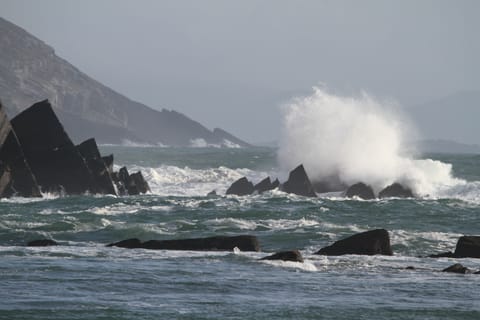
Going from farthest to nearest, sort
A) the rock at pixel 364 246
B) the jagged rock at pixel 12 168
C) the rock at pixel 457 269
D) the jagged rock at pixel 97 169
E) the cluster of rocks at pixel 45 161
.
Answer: the jagged rock at pixel 97 169
the cluster of rocks at pixel 45 161
the jagged rock at pixel 12 168
the rock at pixel 364 246
the rock at pixel 457 269

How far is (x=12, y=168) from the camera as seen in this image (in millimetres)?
61594

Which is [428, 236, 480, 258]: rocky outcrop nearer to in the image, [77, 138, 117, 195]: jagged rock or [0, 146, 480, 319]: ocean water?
[0, 146, 480, 319]: ocean water

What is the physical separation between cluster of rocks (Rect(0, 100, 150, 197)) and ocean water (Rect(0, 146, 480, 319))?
375cm

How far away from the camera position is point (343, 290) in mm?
29062

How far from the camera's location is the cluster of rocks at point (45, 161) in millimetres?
61438

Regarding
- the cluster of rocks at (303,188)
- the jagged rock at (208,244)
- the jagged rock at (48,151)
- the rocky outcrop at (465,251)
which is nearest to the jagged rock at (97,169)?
the jagged rock at (48,151)

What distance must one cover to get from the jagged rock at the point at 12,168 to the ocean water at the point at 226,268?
9.65 feet

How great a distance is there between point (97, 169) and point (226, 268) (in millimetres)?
37299

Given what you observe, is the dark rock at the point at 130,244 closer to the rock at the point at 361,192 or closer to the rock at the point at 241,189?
the rock at the point at 361,192

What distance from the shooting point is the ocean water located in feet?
85.9

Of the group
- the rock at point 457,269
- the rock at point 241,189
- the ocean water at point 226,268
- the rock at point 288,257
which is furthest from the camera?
the rock at point 241,189

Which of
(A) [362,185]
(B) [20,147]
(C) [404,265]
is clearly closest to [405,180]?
(A) [362,185]

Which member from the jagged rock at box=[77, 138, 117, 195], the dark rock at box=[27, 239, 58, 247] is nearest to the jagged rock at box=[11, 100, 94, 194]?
the jagged rock at box=[77, 138, 117, 195]

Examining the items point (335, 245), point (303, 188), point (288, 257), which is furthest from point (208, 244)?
point (303, 188)
